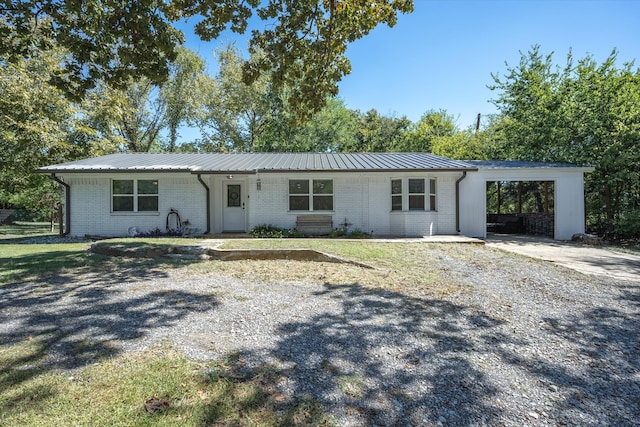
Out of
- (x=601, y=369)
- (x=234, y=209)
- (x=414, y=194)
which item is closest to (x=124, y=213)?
(x=234, y=209)

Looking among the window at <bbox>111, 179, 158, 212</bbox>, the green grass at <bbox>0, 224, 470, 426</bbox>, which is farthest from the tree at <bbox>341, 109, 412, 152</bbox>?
the green grass at <bbox>0, 224, 470, 426</bbox>

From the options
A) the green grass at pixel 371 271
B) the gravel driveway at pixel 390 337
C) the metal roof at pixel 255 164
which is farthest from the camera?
the metal roof at pixel 255 164

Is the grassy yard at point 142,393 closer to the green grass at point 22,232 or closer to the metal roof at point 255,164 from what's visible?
the metal roof at point 255,164

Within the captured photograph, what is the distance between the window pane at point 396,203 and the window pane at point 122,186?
993 cm

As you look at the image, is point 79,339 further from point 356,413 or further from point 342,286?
point 342,286

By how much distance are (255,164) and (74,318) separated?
983 cm

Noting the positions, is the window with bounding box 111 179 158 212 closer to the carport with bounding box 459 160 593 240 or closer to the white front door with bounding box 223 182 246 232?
the white front door with bounding box 223 182 246 232

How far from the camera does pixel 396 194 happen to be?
42.1ft

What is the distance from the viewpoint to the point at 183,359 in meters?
3.14

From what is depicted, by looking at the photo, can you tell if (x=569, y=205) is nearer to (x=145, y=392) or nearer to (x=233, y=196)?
(x=233, y=196)

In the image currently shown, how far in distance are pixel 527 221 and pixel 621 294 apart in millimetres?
12481

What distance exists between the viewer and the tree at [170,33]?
6.15 m

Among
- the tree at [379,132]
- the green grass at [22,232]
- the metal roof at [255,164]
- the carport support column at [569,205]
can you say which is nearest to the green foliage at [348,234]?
the metal roof at [255,164]

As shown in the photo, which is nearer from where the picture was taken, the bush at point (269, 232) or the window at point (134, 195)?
the bush at point (269, 232)
